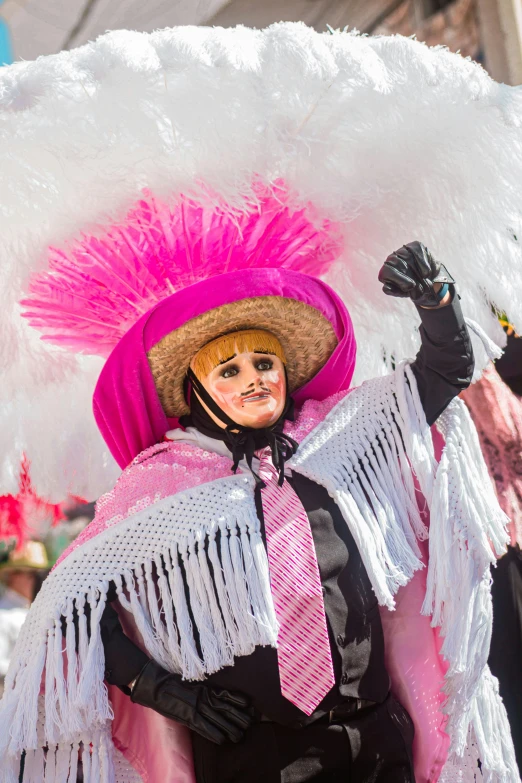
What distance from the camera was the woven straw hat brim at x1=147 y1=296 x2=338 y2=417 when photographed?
2023 mm

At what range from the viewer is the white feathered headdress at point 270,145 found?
1.75 m

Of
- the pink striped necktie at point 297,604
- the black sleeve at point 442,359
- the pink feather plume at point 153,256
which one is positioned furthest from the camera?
the pink feather plume at point 153,256

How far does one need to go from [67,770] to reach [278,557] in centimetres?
68

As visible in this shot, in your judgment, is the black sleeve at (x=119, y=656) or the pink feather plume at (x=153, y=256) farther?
the pink feather plume at (x=153, y=256)

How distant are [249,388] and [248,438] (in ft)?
0.42

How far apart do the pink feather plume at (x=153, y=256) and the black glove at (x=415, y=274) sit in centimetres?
37

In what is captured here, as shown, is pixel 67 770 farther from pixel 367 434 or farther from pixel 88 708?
pixel 367 434

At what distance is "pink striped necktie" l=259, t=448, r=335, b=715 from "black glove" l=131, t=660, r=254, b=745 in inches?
5.0

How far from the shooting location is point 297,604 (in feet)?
5.96

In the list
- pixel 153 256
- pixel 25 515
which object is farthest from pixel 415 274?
pixel 25 515

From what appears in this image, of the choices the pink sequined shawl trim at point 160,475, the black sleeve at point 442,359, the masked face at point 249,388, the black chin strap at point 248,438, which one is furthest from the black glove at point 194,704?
the black sleeve at point 442,359

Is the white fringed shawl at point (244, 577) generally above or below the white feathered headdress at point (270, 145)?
below

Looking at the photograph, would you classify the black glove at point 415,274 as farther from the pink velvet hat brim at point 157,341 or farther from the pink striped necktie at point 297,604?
the pink striped necktie at point 297,604

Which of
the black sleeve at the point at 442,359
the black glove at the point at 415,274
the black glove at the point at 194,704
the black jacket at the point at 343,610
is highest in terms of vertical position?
the black glove at the point at 415,274
